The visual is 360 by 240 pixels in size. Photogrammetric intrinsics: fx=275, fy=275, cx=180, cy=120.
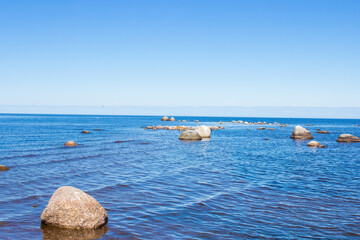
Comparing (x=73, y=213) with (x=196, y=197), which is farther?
(x=196, y=197)

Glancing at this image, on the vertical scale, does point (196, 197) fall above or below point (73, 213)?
below

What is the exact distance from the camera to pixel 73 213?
9.47 meters

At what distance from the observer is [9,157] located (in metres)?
25.7

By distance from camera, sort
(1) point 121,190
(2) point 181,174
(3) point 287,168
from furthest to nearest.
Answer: (3) point 287,168, (2) point 181,174, (1) point 121,190

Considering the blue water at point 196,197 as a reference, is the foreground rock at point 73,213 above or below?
above

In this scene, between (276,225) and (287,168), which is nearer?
(276,225)

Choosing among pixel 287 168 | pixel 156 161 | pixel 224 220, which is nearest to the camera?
pixel 224 220

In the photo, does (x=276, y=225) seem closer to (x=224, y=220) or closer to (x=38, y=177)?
(x=224, y=220)

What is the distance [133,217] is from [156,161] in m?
14.0

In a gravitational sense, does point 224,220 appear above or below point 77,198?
below

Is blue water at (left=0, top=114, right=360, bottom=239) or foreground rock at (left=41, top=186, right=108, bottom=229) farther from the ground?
foreground rock at (left=41, top=186, right=108, bottom=229)

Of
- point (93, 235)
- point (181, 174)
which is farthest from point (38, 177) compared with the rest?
point (93, 235)

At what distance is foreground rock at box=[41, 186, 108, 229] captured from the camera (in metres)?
9.44

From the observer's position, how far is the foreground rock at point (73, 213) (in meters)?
9.44
